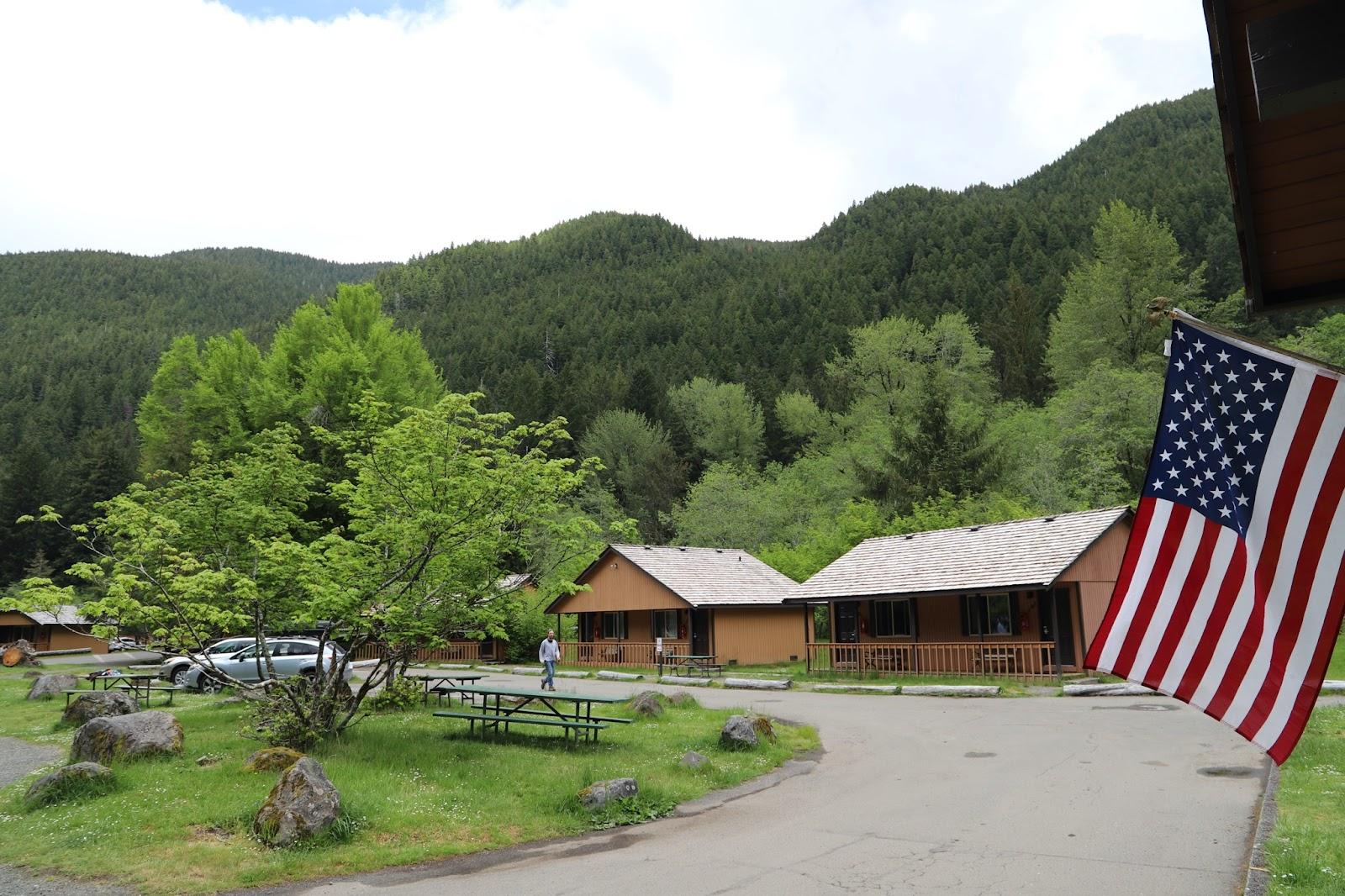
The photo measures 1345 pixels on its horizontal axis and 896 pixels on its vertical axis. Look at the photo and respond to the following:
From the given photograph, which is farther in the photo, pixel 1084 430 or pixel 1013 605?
pixel 1084 430

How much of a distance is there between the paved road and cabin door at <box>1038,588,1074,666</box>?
12156mm

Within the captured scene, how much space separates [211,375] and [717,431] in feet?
129

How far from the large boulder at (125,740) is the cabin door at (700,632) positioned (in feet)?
80.6

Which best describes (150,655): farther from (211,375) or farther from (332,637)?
(332,637)

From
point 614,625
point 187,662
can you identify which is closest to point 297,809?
point 187,662

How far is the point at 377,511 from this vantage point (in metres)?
15.8

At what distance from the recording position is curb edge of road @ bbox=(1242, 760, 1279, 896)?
275 inches

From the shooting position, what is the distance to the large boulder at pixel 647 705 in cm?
1928

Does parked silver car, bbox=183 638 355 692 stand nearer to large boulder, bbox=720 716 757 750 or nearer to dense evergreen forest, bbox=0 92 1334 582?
dense evergreen forest, bbox=0 92 1334 582

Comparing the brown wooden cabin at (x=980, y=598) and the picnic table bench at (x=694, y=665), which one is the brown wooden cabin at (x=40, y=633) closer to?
the picnic table bench at (x=694, y=665)

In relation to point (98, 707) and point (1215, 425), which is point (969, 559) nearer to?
point (98, 707)

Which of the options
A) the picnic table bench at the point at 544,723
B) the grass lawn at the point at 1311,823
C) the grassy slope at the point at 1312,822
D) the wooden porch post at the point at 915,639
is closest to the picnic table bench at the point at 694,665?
the wooden porch post at the point at 915,639

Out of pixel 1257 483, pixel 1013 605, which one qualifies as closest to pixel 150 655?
pixel 1013 605

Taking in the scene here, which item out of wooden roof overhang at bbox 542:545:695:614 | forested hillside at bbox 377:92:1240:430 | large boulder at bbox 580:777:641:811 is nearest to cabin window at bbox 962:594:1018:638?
wooden roof overhang at bbox 542:545:695:614
